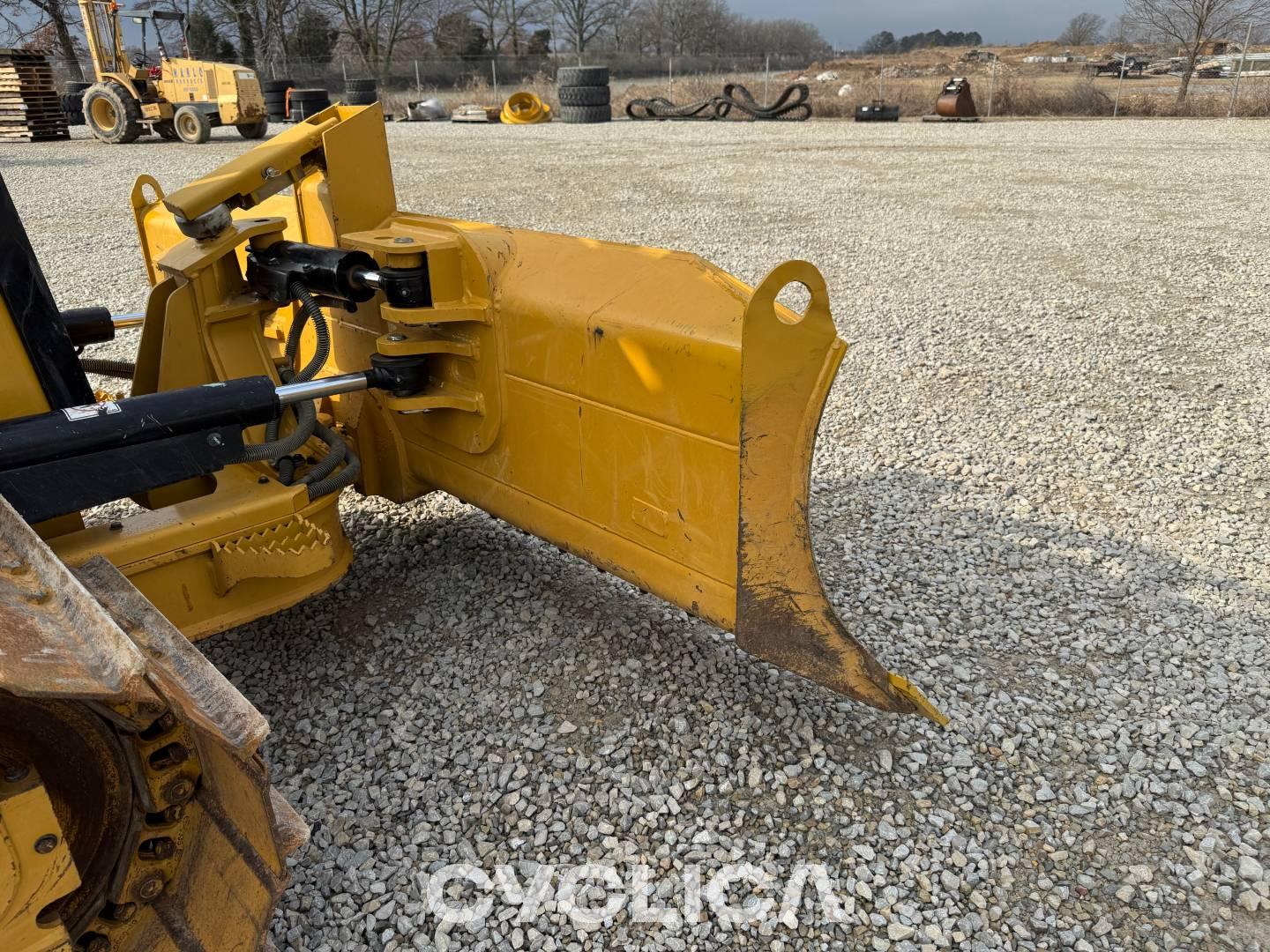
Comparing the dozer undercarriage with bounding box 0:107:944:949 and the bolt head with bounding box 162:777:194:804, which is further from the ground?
the dozer undercarriage with bounding box 0:107:944:949

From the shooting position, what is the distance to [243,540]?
2416 mm

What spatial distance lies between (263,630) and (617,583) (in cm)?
125

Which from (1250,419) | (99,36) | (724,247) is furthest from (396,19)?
(1250,419)

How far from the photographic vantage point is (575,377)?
2506mm

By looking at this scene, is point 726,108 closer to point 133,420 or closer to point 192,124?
point 192,124

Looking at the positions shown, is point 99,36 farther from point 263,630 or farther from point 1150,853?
point 1150,853

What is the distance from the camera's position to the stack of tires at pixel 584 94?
2394 cm

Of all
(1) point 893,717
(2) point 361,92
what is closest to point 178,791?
(1) point 893,717

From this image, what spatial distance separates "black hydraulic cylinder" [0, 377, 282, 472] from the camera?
79.2 inches

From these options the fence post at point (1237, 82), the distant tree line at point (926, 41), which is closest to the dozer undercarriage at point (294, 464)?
the fence post at point (1237, 82)

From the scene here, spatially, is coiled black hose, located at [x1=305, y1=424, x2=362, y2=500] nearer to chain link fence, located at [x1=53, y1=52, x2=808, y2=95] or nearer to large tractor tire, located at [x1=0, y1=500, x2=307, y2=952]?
large tractor tire, located at [x1=0, y1=500, x2=307, y2=952]

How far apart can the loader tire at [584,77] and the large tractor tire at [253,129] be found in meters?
7.83

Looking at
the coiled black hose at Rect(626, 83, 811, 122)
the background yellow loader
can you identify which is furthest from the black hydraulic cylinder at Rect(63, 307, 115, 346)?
the coiled black hose at Rect(626, 83, 811, 122)

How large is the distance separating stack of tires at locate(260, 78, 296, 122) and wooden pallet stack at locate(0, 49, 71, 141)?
5.92 meters
